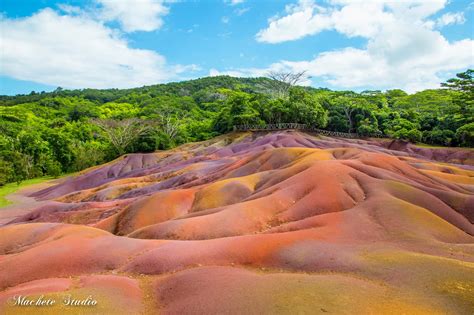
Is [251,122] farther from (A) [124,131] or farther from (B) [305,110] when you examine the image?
(A) [124,131]

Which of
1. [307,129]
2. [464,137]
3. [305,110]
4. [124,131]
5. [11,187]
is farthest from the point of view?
[124,131]

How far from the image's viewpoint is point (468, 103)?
69250 millimetres

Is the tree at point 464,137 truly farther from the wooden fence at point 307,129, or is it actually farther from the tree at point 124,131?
the tree at point 124,131

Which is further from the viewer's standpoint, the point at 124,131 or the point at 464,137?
the point at 124,131

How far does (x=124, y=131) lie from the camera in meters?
82.5

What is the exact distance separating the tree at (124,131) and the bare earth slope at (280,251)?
184 feet

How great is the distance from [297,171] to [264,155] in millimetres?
12813

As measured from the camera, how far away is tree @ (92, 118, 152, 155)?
267ft

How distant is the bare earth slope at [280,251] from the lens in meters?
10.3

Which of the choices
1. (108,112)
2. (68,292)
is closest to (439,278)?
(68,292)

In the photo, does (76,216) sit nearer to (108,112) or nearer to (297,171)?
(297,171)

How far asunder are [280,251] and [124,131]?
244 feet

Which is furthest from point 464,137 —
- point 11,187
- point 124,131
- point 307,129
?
point 11,187

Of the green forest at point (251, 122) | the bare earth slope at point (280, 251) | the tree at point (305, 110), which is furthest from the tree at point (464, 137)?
the bare earth slope at point (280, 251)
